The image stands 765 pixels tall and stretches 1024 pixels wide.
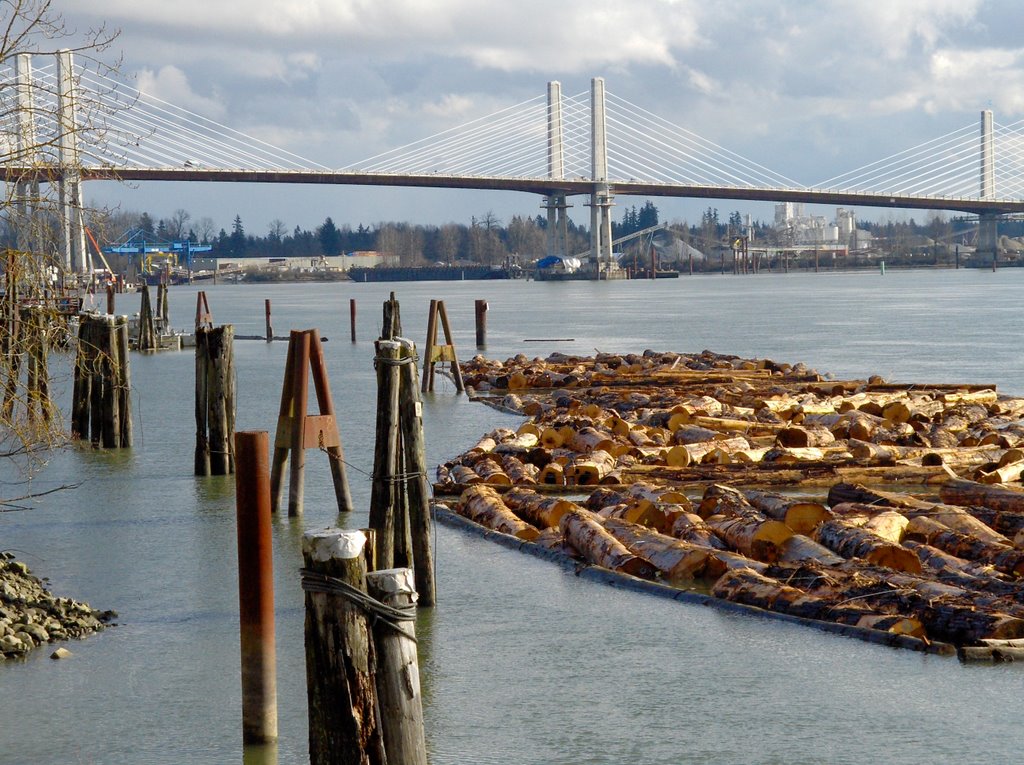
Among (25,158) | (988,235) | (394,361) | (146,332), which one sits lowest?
(146,332)

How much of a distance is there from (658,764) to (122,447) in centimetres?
1192

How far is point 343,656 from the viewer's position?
15.3 ft

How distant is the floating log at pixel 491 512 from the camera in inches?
442

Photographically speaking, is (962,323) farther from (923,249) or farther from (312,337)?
(923,249)

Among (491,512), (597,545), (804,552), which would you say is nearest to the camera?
(804,552)

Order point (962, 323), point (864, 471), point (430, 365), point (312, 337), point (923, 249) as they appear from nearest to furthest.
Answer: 1. point (312, 337)
2. point (864, 471)
3. point (430, 365)
4. point (962, 323)
5. point (923, 249)

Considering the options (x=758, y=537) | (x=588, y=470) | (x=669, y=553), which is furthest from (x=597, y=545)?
(x=588, y=470)

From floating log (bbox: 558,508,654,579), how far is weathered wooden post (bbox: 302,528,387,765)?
5265 millimetres

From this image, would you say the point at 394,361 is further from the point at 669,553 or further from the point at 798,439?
the point at 798,439

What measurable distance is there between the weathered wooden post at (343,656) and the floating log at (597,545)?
17.3 ft

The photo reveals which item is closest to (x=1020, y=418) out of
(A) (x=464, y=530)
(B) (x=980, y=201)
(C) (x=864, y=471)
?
(C) (x=864, y=471)

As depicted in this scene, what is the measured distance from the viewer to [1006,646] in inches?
301

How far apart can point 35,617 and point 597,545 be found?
3783 mm

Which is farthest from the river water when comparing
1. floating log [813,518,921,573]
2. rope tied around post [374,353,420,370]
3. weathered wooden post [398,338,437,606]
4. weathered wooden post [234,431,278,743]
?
rope tied around post [374,353,420,370]
